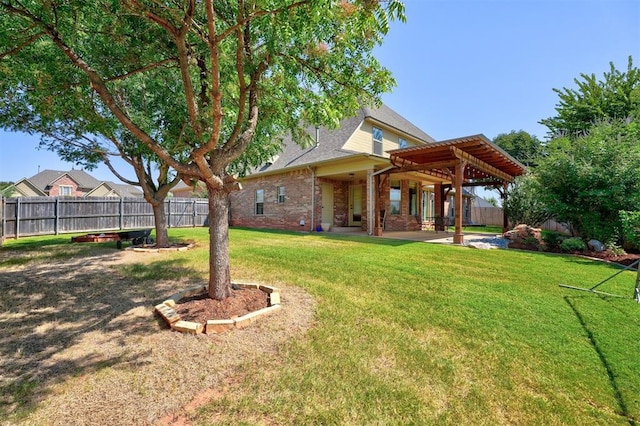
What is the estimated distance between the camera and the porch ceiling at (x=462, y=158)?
9.38 meters

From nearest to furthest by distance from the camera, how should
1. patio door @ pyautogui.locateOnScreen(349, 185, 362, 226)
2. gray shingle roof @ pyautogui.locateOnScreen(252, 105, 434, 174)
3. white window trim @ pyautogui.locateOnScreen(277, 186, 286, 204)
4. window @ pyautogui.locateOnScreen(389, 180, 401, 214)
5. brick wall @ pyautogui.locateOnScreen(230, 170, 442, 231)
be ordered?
gray shingle roof @ pyautogui.locateOnScreen(252, 105, 434, 174) < brick wall @ pyautogui.locateOnScreen(230, 170, 442, 231) < window @ pyautogui.locateOnScreen(389, 180, 401, 214) < patio door @ pyautogui.locateOnScreen(349, 185, 362, 226) < white window trim @ pyautogui.locateOnScreen(277, 186, 286, 204)

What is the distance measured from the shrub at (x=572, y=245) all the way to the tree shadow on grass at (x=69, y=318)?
34.3ft

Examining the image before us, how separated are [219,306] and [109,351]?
118cm

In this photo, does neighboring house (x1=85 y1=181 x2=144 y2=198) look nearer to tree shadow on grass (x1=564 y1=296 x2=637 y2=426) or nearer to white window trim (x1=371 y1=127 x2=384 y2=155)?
white window trim (x1=371 y1=127 x2=384 y2=155)

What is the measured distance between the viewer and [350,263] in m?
6.60

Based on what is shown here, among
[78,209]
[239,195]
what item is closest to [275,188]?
[239,195]

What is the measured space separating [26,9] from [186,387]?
15.6ft

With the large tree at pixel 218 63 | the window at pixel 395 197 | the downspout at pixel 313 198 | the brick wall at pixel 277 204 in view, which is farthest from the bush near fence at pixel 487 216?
the large tree at pixel 218 63

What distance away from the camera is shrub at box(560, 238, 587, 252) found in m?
8.45

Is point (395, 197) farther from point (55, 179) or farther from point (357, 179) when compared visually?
point (55, 179)

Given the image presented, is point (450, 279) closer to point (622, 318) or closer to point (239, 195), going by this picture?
point (622, 318)

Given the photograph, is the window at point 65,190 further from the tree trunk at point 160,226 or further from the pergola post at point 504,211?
the pergola post at point 504,211

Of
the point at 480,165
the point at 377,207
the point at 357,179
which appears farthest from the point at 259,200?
the point at 480,165

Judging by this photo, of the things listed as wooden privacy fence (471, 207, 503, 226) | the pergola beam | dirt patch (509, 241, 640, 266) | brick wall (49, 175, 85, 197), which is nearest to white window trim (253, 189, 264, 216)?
the pergola beam
